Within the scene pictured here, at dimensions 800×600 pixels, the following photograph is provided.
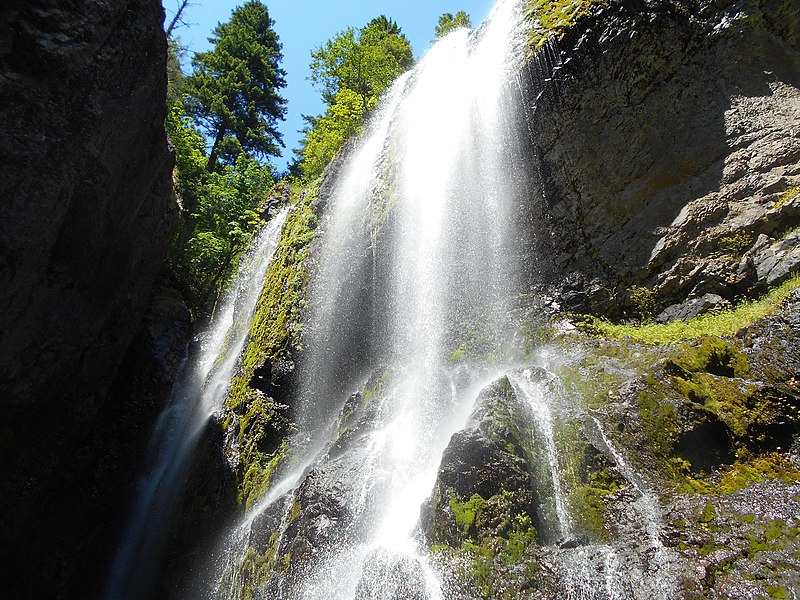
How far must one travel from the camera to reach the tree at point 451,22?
24.9m

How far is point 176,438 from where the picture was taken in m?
10.9

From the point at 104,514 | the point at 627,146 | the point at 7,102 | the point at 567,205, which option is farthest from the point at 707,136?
the point at 104,514

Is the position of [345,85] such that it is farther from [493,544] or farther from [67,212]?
[493,544]

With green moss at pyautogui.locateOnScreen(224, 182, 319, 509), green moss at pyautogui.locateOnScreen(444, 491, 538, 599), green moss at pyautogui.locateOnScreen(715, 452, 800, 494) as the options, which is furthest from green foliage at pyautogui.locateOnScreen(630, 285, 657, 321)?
green moss at pyautogui.locateOnScreen(224, 182, 319, 509)

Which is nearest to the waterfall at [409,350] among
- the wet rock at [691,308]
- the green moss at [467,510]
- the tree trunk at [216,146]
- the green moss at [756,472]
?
the green moss at [467,510]

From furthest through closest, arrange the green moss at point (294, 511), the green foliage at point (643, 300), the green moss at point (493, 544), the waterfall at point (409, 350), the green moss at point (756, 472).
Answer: the green foliage at point (643, 300), the green moss at point (294, 511), the waterfall at point (409, 350), the green moss at point (756, 472), the green moss at point (493, 544)

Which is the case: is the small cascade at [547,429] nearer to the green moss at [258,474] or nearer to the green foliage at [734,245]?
the green foliage at [734,245]

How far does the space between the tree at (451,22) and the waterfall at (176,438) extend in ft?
55.8

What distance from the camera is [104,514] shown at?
32.2 feet

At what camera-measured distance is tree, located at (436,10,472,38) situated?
81.7 ft

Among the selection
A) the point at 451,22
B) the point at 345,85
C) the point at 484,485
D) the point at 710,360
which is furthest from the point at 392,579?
the point at 451,22

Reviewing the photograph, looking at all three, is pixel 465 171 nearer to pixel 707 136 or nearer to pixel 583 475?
pixel 707 136

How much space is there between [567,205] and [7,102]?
816cm

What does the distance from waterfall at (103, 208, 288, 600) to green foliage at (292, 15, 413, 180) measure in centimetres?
441
